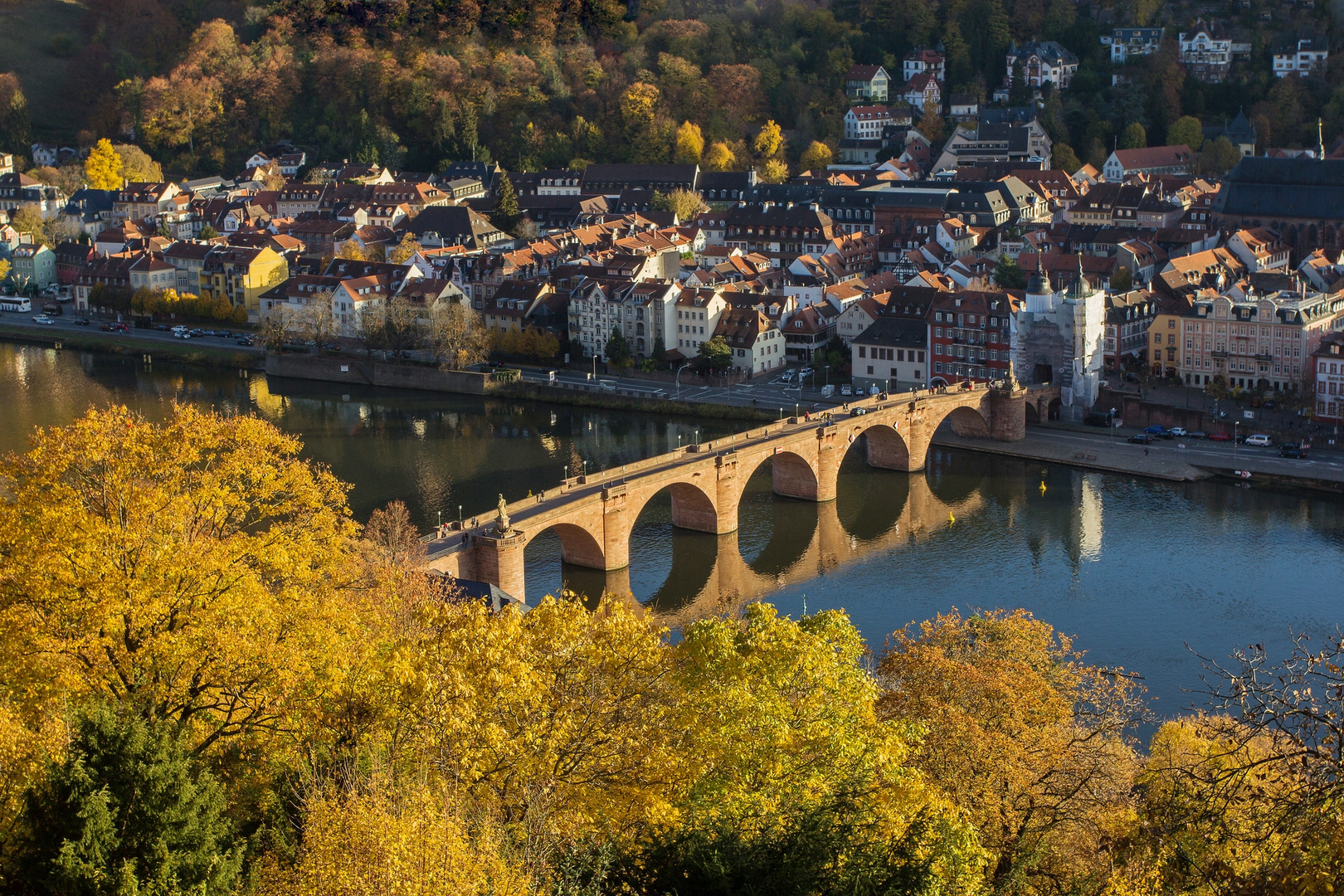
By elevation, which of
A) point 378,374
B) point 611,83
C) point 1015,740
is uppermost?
point 611,83

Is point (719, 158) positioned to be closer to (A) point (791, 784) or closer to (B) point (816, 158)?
(B) point (816, 158)

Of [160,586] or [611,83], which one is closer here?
[160,586]

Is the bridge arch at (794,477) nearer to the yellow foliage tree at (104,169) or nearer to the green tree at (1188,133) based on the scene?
the green tree at (1188,133)

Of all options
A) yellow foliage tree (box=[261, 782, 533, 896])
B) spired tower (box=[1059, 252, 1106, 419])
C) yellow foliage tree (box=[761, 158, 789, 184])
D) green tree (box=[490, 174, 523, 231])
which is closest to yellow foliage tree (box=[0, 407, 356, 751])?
yellow foliage tree (box=[261, 782, 533, 896])

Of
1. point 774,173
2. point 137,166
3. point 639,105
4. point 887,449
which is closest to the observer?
point 887,449

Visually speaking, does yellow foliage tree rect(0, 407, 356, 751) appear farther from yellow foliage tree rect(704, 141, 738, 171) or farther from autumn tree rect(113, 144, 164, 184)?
autumn tree rect(113, 144, 164, 184)

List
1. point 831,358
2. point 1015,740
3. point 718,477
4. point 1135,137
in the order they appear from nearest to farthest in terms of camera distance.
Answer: point 1015,740
point 718,477
point 831,358
point 1135,137

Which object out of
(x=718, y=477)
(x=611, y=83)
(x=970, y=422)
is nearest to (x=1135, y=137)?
(x=611, y=83)
